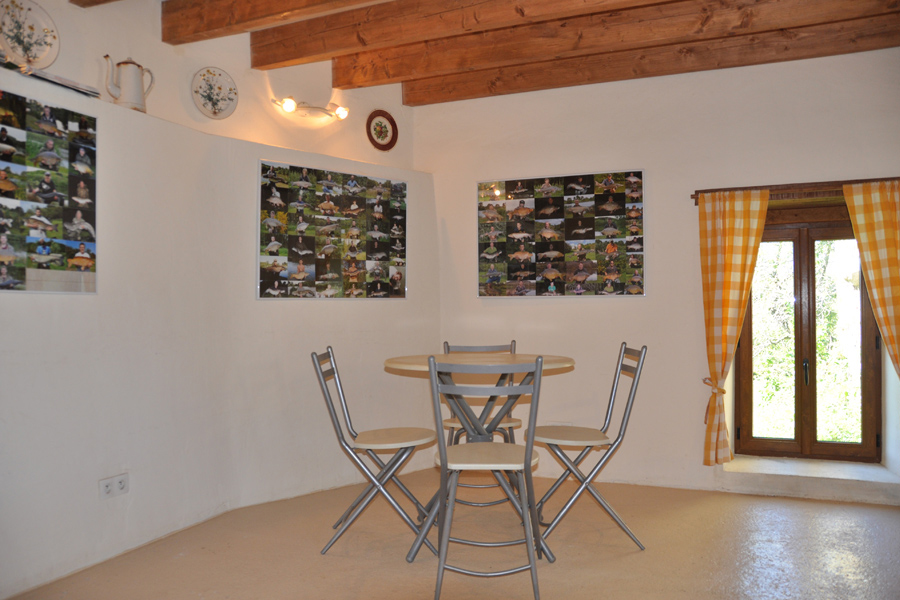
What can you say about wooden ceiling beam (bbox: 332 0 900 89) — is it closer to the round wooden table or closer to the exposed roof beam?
the exposed roof beam

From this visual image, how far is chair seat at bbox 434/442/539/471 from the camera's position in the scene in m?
2.56

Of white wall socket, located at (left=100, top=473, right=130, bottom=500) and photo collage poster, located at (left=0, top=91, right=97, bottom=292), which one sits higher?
photo collage poster, located at (left=0, top=91, right=97, bottom=292)

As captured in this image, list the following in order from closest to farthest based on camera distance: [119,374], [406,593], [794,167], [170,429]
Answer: [406,593] < [119,374] < [170,429] < [794,167]

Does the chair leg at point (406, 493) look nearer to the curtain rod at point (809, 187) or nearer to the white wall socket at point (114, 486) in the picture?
the white wall socket at point (114, 486)

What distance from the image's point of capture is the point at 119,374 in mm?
3131

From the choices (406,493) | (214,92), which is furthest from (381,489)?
(214,92)

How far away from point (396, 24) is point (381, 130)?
128 cm

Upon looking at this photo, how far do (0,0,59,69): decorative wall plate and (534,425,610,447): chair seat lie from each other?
286cm

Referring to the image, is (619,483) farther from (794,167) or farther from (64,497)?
(64,497)

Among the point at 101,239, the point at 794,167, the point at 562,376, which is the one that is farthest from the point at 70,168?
the point at 794,167

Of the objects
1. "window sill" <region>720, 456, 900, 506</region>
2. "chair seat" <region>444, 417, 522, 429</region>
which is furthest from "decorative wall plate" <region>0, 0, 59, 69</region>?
"window sill" <region>720, 456, 900, 506</region>

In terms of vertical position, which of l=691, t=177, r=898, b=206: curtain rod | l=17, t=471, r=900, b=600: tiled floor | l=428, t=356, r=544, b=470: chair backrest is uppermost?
l=691, t=177, r=898, b=206: curtain rod

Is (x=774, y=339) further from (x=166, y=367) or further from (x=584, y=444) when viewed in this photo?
(x=166, y=367)

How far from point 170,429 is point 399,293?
1886 mm
